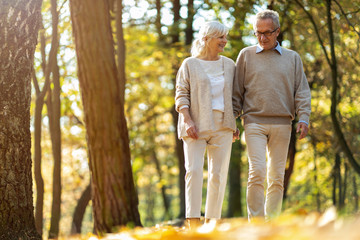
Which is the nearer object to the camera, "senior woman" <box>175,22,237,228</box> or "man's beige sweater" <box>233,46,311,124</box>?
"senior woman" <box>175,22,237,228</box>

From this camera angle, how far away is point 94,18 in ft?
19.4

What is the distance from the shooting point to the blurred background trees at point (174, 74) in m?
9.61

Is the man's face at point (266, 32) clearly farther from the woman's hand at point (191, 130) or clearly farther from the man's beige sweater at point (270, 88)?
the woman's hand at point (191, 130)

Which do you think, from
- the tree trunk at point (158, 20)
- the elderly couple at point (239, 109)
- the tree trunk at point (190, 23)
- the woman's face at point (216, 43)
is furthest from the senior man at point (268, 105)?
the tree trunk at point (158, 20)

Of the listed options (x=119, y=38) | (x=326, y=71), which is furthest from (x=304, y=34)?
(x=119, y=38)

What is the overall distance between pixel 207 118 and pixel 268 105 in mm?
645

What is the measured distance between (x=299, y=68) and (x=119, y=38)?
4.47 metres

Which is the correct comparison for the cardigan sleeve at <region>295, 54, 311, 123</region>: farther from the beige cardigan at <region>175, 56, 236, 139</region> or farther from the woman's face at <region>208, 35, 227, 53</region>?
the woman's face at <region>208, 35, 227, 53</region>

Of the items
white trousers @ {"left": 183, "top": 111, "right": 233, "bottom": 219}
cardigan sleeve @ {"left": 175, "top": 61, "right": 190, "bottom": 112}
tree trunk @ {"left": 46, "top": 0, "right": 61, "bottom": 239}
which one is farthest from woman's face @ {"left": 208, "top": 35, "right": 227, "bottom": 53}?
tree trunk @ {"left": 46, "top": 0, "right": 61, "bottom": 239}

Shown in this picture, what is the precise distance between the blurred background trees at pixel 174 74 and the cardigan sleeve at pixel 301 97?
11.5 feet

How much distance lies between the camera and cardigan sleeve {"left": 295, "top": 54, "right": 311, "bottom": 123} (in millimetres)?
5535

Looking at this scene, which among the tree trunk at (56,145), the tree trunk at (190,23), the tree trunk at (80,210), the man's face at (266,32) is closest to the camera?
the man's face at (266,32)

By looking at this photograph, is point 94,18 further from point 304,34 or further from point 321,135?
point 321,135

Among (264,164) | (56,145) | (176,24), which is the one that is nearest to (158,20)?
(176,24)
